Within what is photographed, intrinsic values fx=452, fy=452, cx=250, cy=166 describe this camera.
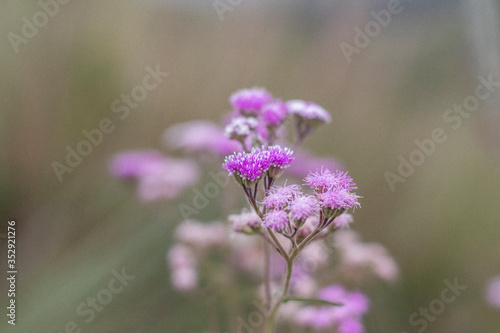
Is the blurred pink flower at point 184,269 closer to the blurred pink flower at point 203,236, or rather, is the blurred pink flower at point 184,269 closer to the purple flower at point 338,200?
the blurred pink flower at point 203,236

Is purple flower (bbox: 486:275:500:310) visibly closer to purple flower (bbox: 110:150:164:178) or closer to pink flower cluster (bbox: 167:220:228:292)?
pink flower cluster (bbox: 167:220:228:292)

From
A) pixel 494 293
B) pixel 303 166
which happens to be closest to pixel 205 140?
pixel 303 166

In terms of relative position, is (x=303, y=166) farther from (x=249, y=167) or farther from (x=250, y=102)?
(x=249, y=167)

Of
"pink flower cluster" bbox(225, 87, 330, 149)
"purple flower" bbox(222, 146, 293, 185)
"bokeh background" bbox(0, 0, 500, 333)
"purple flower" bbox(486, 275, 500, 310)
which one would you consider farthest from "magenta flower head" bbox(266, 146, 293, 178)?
"purple flower" bbox(486, 275, 500, 310)

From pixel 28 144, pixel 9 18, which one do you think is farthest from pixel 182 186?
pixel 9 18

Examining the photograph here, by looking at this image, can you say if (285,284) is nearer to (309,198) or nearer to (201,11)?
(309,198)

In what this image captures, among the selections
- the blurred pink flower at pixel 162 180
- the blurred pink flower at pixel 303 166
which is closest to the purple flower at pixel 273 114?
the blurred pink flower at pixel 303 166
